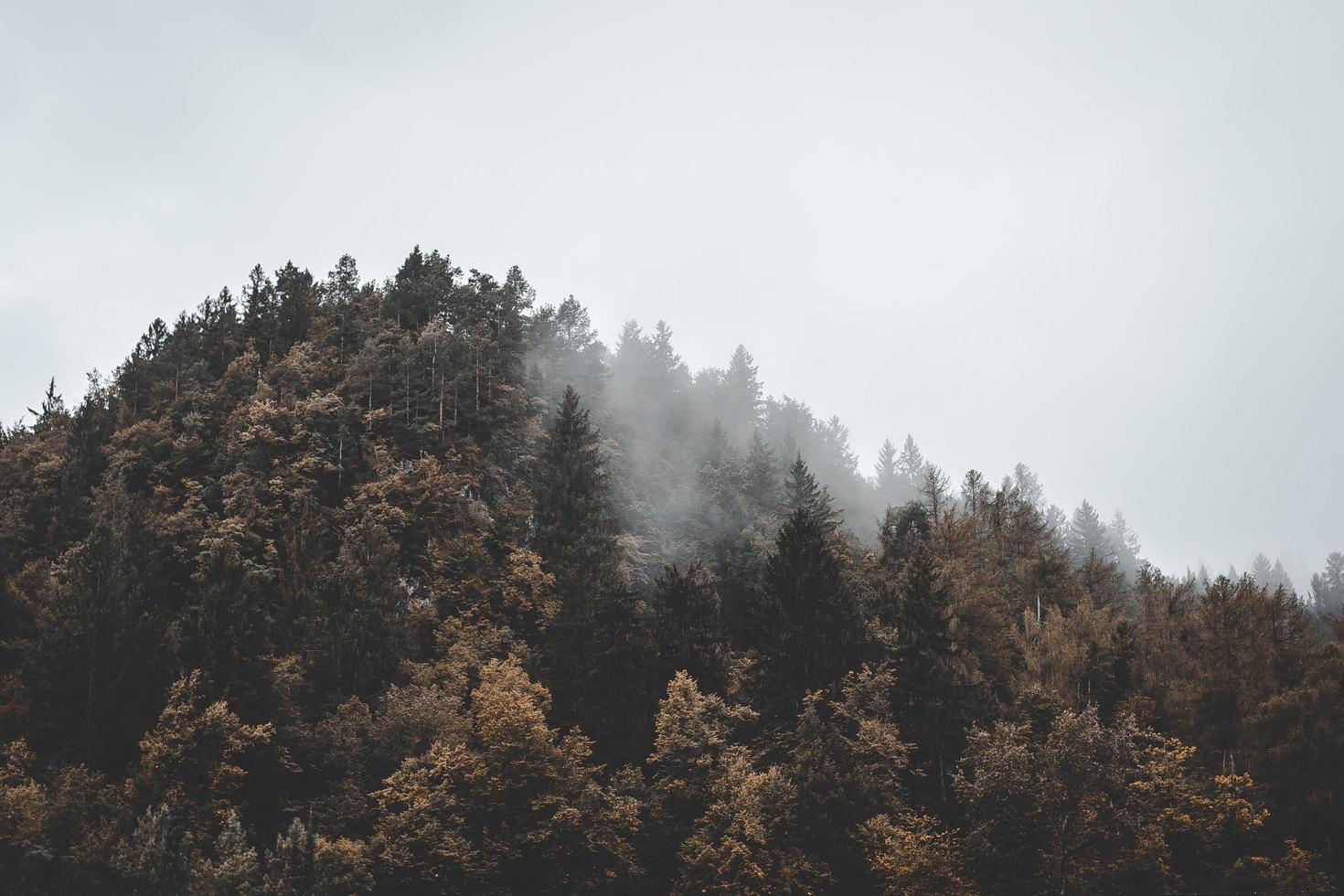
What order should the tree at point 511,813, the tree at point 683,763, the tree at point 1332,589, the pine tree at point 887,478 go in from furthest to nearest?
the pine tree at point 887,478, the tree at point 1332,589, the tree at point 683,763, the tree at point 511,813

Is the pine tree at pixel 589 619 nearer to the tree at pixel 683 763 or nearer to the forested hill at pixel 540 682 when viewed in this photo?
the forested hill at pixel 540 682

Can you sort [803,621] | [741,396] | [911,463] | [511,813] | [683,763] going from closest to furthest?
[511,813]
[683,763]
[803,621]
[741,396]
[911,463]

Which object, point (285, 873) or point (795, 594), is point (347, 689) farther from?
point (795, 594)

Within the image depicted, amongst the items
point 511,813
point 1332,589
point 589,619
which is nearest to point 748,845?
point 511,813

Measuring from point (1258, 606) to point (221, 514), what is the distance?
6765 cm

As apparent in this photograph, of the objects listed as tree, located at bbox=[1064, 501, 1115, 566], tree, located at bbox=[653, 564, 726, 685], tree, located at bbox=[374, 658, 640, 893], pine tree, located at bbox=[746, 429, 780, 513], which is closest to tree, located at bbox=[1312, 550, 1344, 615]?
tree, located at bbox=[1064, 501, 1115, 566]

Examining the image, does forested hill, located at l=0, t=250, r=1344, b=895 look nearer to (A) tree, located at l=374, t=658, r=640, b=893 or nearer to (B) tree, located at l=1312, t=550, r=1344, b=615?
(A) tree, located at l=374, t=658, r=640, b=893

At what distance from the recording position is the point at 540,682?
43.8m

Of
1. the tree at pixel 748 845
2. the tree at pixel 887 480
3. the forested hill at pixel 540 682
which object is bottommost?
the tree at pixel 748 845

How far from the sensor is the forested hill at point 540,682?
31.6 m

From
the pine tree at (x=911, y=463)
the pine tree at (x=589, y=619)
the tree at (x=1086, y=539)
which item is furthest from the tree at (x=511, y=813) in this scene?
the pine tree at (x=911, y=463)

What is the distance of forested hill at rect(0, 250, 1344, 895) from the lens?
31.6 metres

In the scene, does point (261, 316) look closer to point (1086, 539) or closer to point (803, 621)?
point (803, 621)

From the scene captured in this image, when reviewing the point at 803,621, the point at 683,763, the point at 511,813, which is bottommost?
the point at 511,813
